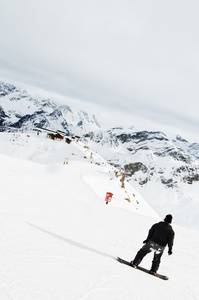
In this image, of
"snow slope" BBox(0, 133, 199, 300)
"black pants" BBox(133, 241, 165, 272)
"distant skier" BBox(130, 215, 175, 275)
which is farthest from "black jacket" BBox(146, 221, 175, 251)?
"snow slope" BBox(0, 133, 199, 300)

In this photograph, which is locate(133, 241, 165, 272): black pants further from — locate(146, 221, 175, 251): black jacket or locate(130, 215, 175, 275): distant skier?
locate(146, 221, 175, 251): black jacket

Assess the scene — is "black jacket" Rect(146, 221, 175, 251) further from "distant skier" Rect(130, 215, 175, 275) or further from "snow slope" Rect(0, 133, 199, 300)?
"snow slope" Rect(0, 133, 199, 300)

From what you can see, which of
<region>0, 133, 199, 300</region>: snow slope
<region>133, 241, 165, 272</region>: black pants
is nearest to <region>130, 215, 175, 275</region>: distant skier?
<region>133, 241, 165, 272</region>: black pants

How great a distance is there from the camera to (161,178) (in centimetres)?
18988

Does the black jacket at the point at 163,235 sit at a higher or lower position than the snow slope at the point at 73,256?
higher

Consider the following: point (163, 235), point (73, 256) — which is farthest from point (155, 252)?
point (73, 256)

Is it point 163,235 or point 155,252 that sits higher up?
→ point 163,235

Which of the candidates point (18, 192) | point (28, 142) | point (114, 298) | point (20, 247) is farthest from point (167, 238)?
point (28, 142)

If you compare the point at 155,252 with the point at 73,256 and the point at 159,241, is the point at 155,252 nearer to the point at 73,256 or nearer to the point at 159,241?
the point at 159,241

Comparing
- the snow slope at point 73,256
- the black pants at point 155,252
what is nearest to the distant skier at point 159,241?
the black pants at point 155,252

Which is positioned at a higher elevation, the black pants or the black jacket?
the black jacket

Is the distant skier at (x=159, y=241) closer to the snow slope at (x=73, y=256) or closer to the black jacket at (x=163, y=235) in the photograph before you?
the black jacket at (x=163, y=235)

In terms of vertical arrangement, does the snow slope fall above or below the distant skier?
below

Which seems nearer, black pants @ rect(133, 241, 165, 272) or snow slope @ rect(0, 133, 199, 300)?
snow slope @ rect(0, 133, 199, 300)
